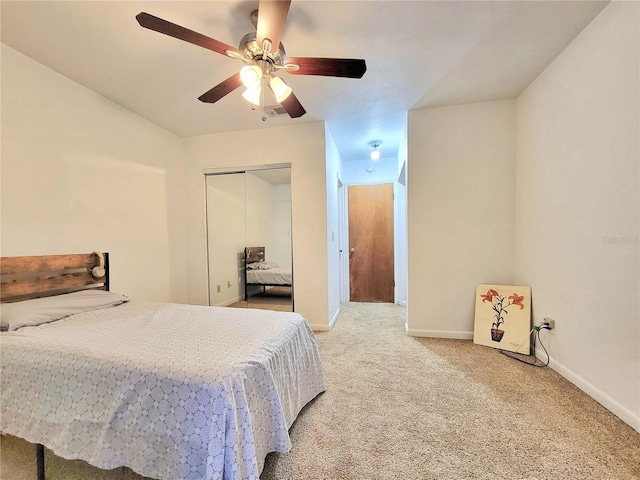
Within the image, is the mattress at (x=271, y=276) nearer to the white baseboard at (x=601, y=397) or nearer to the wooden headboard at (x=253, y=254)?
the wooden headboard at (x=253, y=254)

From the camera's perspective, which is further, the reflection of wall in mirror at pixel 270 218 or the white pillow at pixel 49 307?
the reflection of wall in mirror at pixel 270 218

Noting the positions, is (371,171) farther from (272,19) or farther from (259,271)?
(272,19)

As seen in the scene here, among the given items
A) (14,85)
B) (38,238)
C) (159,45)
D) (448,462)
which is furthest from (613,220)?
(14,85)

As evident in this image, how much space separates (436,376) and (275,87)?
2.41 m

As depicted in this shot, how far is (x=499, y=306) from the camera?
248cm

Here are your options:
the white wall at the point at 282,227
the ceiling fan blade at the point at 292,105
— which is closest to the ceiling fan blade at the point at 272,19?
the ceiling fan blade at the point at 292,105

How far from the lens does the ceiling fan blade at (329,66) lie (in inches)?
54.6

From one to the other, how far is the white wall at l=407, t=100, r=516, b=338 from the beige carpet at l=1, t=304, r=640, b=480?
69cm

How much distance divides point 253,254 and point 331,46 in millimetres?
2474

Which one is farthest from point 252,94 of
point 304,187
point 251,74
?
point 304,187

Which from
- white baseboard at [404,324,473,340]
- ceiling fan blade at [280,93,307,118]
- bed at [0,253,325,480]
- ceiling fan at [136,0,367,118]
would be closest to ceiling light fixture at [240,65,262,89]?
ceiling fan at [136,0,367,118]

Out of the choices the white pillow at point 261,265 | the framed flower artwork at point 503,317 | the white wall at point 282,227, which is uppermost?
the white wall at point 282,227

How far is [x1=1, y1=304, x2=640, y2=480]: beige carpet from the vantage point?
1.18 metres

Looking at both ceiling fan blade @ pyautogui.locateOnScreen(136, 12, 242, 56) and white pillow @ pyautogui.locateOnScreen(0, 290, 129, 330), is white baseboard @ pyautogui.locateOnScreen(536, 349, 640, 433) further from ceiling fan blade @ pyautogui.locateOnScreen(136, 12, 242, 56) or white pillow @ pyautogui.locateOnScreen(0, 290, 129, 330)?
white pillow @ pyautogui.locateOnScreen(0, 290, 129, 330)
